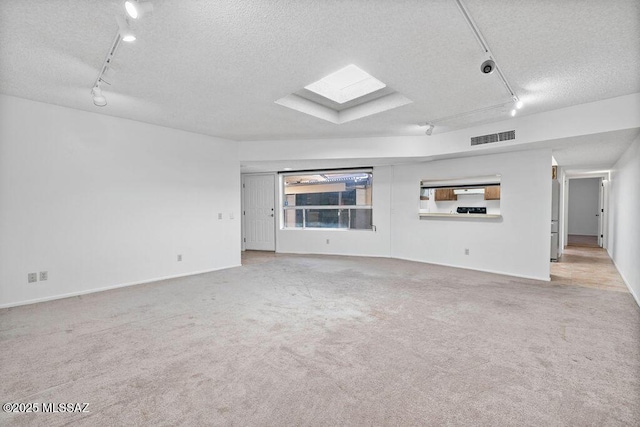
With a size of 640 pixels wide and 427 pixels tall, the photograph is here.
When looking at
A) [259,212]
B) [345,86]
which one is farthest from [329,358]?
[259,212]

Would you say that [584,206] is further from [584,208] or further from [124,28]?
[124,28]

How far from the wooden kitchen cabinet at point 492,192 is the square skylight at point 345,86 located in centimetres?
310

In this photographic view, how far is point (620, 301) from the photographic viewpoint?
3.61 meters

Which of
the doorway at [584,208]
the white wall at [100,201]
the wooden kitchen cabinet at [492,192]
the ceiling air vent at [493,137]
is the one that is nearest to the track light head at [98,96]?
the white wall at [100,201]

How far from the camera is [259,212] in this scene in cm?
795

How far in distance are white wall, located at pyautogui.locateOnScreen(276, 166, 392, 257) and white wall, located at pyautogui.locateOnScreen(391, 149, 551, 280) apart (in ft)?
0.81

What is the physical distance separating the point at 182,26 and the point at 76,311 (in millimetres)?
3330

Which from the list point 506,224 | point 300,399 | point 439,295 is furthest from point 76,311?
point 506,224

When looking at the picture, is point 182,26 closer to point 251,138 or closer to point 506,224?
point 251,138

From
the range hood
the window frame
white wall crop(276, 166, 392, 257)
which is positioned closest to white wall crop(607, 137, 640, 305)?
the range hood

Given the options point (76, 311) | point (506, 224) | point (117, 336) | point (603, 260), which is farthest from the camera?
point (603, 260)

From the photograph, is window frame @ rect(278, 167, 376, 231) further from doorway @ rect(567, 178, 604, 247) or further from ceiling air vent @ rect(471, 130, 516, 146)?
doorway @ rect(567, 178, 604, 247)

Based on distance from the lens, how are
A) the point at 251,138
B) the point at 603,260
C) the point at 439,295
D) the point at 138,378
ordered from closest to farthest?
the point at 138,378
the point at 439,295
the point at 251,138
the point at 603,260

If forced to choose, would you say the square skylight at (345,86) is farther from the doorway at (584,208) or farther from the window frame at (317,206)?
the doorway at (584,208)
